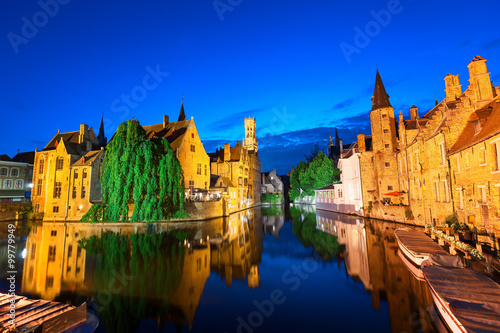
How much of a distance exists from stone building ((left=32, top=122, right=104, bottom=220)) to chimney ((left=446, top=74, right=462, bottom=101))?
48.7m

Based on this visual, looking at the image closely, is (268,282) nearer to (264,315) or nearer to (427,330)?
(264,315)

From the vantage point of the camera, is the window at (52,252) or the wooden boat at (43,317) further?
the window at (52,252)

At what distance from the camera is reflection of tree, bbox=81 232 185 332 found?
8.34 m

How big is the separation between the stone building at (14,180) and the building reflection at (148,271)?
35891mm

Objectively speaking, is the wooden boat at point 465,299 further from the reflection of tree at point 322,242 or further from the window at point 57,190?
the window at point 57,190

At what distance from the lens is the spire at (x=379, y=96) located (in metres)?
34.7

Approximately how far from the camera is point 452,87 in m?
28.4

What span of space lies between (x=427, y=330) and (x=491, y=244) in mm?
12178

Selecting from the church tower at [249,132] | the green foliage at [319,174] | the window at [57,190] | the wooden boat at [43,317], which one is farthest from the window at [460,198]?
the church tower at [249,132]

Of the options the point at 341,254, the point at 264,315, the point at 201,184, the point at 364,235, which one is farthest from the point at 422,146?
the point at 201,184

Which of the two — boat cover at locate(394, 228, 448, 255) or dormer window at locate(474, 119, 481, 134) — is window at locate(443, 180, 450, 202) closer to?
dormer window at locate(474, 119, 481, 134)

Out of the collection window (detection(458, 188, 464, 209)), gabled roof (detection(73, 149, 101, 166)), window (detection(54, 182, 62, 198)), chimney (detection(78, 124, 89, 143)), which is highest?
chimney (detection(78, 124, 89, 143))

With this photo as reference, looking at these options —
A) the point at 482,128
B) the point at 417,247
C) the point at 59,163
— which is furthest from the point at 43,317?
the point at 59,163

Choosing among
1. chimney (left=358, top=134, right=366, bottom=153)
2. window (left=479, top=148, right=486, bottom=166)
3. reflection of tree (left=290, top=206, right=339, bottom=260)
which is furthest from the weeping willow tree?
window (left=479, top=148, right=486, bottom=166)
